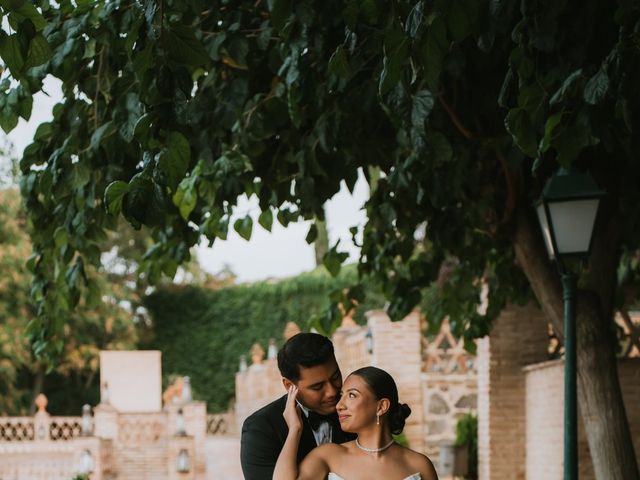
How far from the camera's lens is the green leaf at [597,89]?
208 inches

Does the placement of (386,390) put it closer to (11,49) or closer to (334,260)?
(11,49)

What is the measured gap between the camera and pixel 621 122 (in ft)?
22.4

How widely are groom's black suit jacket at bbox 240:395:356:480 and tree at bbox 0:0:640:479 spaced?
0.88 metres

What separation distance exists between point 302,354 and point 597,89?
79.1 inches

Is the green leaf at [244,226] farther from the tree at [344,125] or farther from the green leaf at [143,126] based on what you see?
the green leaf at [143,126]

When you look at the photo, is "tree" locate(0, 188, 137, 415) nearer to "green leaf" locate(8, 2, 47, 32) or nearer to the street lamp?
the street lamp

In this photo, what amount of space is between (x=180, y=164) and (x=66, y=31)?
2762mm

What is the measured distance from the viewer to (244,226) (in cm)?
834

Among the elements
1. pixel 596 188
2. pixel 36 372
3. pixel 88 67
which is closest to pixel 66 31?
pixel 88 67

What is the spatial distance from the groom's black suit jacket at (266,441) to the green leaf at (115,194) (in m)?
0.97

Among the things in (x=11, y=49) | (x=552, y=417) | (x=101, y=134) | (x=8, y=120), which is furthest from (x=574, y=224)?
(x=552, y=417)

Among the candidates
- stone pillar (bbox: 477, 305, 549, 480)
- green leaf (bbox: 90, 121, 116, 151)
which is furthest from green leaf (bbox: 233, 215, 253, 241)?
stone pillar (bbox: 477, 305, 549, 480)

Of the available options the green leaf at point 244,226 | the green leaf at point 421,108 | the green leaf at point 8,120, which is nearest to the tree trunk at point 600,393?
the green leaf at point 244,226

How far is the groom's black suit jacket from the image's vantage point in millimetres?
4309
